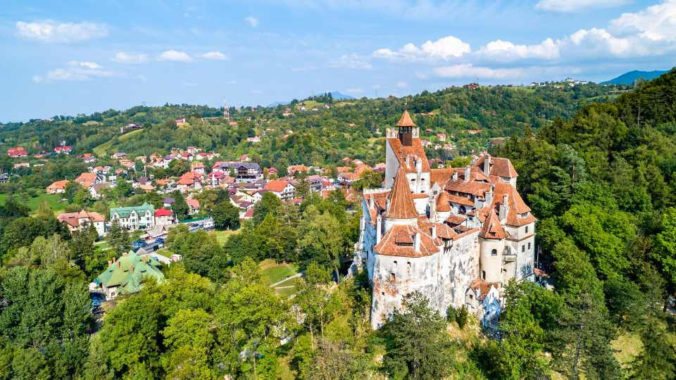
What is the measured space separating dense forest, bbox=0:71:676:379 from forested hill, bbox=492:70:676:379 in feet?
0.45

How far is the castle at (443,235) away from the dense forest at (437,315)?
2274 millimetres

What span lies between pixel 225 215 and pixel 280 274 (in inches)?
1408

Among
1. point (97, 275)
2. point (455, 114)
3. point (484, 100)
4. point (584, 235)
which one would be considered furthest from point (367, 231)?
point (484, 100)

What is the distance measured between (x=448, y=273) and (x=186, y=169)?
146m

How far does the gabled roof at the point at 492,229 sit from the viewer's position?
4028 centimetres

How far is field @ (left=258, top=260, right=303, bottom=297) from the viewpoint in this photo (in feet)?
194

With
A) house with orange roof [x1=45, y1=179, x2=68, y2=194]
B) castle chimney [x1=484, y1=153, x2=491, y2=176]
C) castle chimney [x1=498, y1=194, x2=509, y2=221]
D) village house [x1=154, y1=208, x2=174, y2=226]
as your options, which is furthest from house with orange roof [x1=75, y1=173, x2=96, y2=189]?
castle chimney [x1=498, y1=194, x2=509, y2=221]

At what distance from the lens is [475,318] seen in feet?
128

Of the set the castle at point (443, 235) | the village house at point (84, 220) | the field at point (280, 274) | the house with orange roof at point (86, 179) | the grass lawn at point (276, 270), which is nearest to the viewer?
the castle at point (443, 235)

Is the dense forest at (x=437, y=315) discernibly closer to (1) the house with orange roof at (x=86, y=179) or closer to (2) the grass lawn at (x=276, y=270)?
(2) the grass lawn at (x=276, y=270)

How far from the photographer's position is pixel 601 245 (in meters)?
41.7

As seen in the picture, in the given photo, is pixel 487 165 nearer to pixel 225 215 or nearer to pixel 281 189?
pixel 225 215

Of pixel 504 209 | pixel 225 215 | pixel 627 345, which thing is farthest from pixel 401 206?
pixel 225 215

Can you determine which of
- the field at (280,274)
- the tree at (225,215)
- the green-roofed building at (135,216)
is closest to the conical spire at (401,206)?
the field at (280,274)
